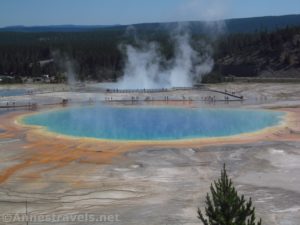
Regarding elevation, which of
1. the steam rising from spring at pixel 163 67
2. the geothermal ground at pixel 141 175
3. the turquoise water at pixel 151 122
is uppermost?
the steam rising from spring at pixel 163 67

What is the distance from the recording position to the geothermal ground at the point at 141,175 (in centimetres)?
1307

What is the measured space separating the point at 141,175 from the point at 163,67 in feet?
121

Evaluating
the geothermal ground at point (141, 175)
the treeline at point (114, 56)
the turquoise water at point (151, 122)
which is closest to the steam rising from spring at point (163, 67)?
the treeline at point (114, 56)

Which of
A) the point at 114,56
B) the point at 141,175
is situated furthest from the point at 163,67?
the point at 141,175

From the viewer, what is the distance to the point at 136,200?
13.9m

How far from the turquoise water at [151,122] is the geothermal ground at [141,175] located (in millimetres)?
1741

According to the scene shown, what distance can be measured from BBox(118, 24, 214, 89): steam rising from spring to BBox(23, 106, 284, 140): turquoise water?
14.2 metres

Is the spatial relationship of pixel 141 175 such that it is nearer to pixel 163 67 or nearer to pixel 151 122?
pixel 151 122

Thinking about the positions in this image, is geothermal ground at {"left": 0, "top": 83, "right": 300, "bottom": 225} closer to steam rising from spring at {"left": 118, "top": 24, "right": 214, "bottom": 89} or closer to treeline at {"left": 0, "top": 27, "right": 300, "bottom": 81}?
steam rising from spring at {"left": 118, "top": 24, "right": 214, "bottom": 89}

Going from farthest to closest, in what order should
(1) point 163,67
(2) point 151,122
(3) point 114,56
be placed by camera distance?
(3) point 114,56 → (1) point 163,67 → (2) point 151,122

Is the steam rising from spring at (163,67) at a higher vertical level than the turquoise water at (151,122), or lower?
higher

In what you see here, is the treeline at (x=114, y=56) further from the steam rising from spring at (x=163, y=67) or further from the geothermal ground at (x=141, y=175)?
the geothermal ground at (x=141, y=175)

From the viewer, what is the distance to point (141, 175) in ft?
54.1

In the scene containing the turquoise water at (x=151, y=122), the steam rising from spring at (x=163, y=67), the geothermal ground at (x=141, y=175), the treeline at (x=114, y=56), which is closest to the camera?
the geothermal ground at (x=141, y=175)
